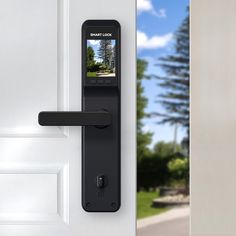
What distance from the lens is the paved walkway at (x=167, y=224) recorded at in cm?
716

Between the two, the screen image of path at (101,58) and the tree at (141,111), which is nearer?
the screen image of path at (101,58)

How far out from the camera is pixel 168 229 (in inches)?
292

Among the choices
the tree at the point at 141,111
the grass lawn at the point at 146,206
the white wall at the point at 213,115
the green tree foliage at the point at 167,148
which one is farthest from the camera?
the green tree foliage at the point at 167,148

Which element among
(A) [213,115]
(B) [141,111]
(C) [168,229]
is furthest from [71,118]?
(B) [141,111]

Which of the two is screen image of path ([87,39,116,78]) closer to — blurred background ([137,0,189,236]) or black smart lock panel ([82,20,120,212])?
black smart lock panel ([82,20,120,212])

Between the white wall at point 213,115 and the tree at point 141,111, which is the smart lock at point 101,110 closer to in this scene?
the white wall at point 213,115

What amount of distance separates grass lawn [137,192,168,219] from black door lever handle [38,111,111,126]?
7905mm

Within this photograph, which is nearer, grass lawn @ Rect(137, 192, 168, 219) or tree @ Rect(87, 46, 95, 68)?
tree @ Rect(87, 46, 95, 68)

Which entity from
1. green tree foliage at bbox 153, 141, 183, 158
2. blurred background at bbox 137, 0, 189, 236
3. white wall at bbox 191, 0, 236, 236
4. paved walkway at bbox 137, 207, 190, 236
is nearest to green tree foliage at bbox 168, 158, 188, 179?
blurred background at bbox 137, 0, 189, 236

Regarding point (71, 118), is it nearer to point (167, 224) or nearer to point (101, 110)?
point (101, 110)

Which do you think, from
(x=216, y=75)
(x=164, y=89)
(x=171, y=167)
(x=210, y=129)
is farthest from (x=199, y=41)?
(x=171, y=167)

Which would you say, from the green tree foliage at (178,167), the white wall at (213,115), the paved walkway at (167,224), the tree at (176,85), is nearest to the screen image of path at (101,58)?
the white wall at (213,115)

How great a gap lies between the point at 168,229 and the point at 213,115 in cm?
650

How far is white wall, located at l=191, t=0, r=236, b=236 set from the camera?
1109 mm
